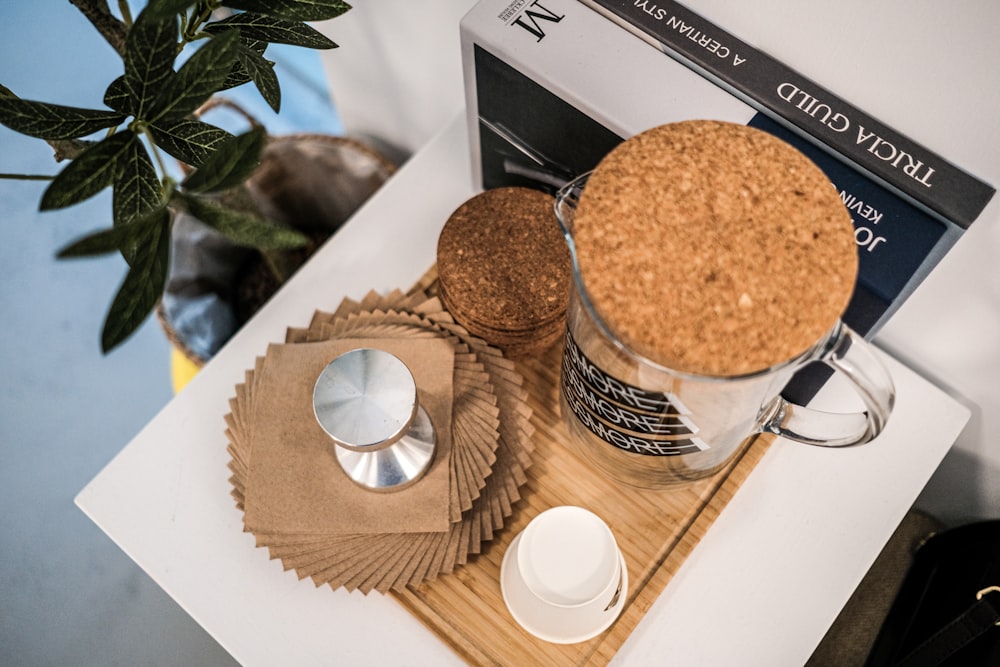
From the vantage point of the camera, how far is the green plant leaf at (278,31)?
526mm

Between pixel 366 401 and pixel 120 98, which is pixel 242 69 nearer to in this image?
pixel 120 98

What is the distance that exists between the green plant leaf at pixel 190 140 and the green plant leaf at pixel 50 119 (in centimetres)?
3

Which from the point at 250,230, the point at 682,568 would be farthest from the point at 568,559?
the point at 250,230

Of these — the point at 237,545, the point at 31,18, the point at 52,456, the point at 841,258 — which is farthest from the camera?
the point at 31,18

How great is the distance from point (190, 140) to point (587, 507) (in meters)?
0.42

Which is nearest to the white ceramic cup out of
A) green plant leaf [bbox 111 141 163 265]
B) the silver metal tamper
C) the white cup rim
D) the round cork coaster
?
the white cup rim

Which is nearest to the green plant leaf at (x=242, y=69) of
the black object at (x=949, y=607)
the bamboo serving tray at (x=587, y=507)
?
the bamboo serving tray at (x=587, y=507)

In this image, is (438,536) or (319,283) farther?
(319,283)

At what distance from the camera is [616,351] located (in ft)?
1.44

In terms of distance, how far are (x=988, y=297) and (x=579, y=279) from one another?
0.41 meters

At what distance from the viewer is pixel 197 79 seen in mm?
443

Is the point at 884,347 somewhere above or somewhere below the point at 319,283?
above

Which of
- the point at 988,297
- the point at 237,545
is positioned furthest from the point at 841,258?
the point at 237,545

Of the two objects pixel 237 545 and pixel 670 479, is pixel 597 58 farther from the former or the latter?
pixel 237 545
